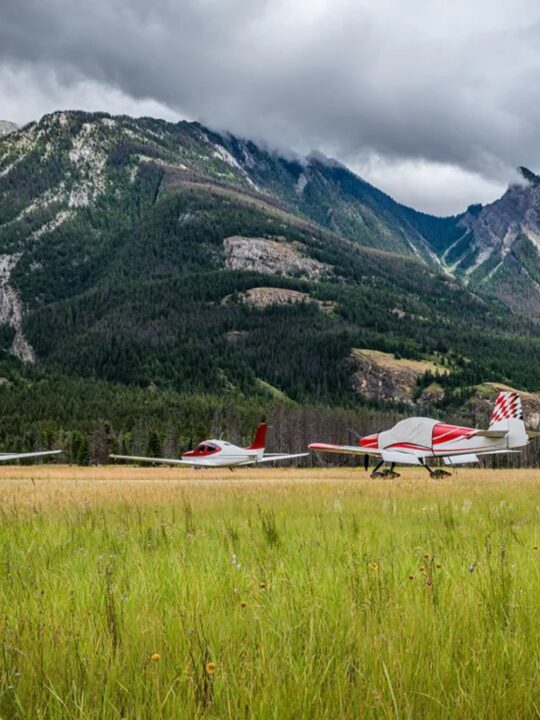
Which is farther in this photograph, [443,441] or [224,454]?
[224,454]

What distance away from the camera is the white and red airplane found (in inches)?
1259

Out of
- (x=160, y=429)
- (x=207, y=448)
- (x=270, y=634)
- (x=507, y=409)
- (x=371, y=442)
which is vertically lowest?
(x=270, y=634)

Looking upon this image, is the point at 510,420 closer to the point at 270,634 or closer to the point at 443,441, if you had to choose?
the point at 443,441

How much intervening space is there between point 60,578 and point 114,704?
2.64 metres

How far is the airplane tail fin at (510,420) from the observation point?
32.7 metres

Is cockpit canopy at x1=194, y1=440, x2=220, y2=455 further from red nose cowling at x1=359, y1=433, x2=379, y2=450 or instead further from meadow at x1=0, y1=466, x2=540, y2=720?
meadow at x1=0, y1=466, x2=540, y2=720

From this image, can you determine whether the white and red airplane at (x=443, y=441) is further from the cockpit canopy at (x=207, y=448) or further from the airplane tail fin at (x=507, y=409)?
the cockpit canopy at (x=207, y=448)

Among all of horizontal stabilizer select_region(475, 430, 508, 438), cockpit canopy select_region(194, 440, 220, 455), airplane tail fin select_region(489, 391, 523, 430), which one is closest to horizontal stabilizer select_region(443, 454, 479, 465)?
horizontal stabilizer select_region(475, 430, 508, 438)

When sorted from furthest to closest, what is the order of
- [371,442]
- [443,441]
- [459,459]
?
[371,442] → [459,459] → [443,441]

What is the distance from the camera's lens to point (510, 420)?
3341 cm

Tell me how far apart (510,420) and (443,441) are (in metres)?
4.01

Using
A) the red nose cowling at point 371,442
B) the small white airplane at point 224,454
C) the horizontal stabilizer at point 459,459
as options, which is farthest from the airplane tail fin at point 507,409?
the small white airplane at point 224,454

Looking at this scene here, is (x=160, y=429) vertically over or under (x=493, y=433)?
over

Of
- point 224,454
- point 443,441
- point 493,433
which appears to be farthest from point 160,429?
point 493,433
